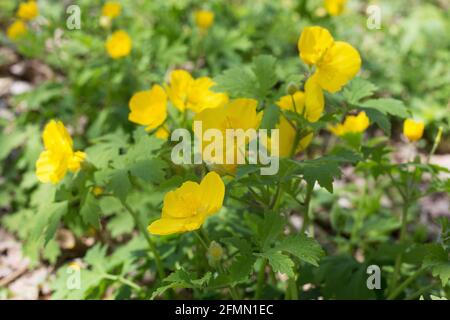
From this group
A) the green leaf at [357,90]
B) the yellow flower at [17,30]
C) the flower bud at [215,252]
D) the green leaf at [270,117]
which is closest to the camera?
the flower bud at [215,252]

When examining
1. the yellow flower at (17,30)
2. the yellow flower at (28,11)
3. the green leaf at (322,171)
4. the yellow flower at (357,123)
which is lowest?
the green leaf at (322,171)

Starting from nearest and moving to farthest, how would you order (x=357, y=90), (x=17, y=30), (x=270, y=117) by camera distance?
(x=270, y=117) < (x=357, y=90) < (x=17, y=30)

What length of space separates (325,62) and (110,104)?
6.33ft

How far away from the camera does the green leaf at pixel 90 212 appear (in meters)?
1.87

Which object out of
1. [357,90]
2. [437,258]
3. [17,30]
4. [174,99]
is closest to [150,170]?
[174,99]

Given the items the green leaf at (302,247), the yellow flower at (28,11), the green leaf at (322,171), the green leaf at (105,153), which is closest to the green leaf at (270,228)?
the green leaf at (302,247)

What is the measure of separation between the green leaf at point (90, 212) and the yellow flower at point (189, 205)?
1.18 ft

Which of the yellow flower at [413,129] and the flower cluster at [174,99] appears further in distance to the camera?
the yellow flower at [413,129]

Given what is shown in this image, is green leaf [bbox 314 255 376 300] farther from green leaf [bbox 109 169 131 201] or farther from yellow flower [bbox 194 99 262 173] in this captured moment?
green leaf [bbox 109 169 131 201]

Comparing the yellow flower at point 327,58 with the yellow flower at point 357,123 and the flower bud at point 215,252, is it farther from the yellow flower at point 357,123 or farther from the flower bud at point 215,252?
the flower bud at point 215,252

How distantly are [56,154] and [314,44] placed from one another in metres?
0.93

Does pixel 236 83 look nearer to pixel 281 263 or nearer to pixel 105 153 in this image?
pixel 105 153

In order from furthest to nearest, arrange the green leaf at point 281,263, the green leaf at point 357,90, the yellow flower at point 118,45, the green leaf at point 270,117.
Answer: the yellow flower at point 118,45 → the green leaf at point 357,90 → the green leaf at point 270,117 → the green leaf at point 281,263

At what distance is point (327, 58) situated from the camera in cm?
182
